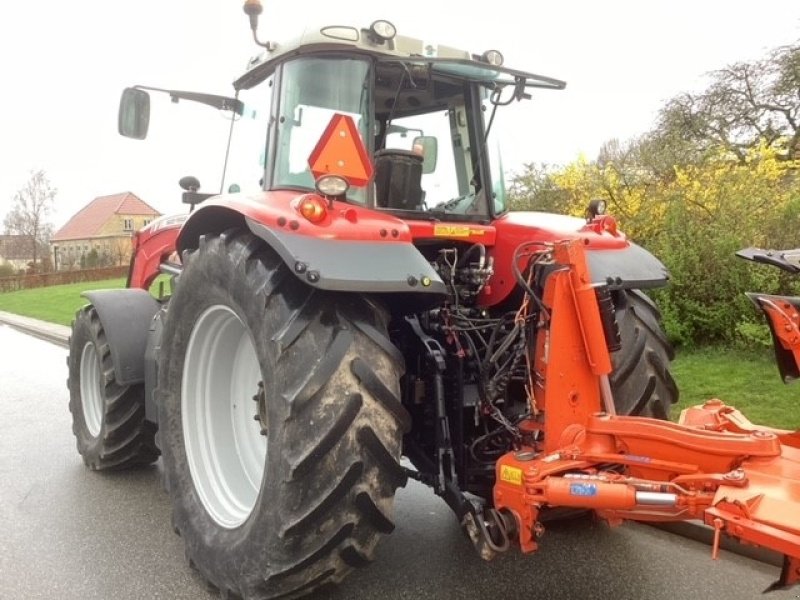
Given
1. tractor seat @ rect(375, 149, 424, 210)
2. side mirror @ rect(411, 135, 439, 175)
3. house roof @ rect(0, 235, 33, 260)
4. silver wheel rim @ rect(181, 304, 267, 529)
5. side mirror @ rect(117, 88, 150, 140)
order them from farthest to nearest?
house roof @ rect(0, 235, 33, 260), side mirror @ rect(117, 88, 150, 140), side mirror @ rect(411, 135, 439, 175), tractor seat @ rect(375, 149, 424, 210), silver wheel rim @ rect(181, 304, 267, 529)

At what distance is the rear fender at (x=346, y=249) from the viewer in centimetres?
249

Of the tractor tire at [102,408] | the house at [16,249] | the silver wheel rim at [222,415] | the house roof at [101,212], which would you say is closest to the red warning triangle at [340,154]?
the silver wheel rim at [222,415]

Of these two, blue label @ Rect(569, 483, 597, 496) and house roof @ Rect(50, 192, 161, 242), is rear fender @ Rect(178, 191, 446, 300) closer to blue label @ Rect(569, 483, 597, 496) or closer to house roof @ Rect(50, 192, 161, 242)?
blue label @ Rect(569, 483, 597, 496)

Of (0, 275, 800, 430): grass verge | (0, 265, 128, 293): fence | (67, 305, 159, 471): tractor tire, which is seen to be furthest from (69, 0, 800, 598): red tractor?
(0, 265, 128, 293): fence

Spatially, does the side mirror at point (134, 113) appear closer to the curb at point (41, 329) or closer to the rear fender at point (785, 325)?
the rear fender at point (785, 325)

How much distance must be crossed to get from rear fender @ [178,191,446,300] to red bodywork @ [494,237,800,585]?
52 centimetres

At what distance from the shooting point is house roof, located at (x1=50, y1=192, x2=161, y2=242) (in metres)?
65.4

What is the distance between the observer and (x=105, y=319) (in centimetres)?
460

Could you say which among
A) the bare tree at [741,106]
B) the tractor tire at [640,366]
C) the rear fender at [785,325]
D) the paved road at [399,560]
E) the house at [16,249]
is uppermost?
the bare tree at [741,106]

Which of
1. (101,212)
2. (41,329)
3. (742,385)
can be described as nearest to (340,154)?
(742,385)

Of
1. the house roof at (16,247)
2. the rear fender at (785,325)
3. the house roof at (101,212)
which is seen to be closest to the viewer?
the rear fender at (785,325)

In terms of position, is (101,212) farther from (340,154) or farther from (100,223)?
A: (340,154)

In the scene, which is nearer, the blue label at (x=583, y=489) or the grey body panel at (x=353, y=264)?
the blue label at (x=583, y=489)

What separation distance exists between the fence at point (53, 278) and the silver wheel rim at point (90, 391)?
39131 mm
